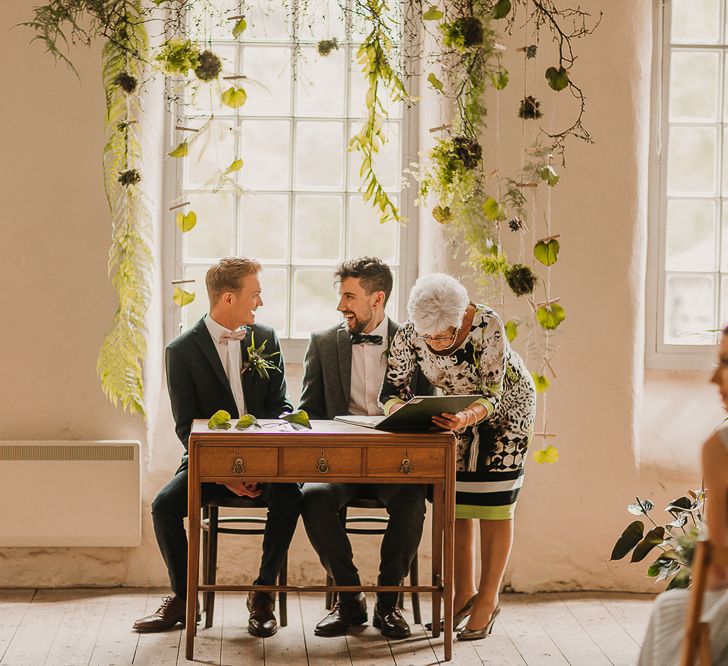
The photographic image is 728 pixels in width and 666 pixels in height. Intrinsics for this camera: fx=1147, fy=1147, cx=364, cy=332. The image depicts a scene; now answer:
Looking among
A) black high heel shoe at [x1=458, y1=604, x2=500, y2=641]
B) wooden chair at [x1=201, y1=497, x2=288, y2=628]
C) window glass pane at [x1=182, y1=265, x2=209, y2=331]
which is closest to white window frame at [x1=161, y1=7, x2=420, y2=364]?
window glass pane at [x1=182, y1=265, x2=209, y2=331]

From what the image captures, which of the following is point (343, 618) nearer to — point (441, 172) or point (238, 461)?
point (238, 461)

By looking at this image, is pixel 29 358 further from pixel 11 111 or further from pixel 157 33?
pixel 157 33

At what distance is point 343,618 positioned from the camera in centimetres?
423

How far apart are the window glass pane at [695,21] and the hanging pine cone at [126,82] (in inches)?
95.8

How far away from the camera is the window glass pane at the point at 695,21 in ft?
16.9

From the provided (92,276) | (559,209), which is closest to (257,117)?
(92,276)

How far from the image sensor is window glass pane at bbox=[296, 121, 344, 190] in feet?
17.1

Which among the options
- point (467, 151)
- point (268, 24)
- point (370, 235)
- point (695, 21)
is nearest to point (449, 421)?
point (467, 151)

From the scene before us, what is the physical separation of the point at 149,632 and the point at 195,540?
60 cm

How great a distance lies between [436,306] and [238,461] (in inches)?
34.0

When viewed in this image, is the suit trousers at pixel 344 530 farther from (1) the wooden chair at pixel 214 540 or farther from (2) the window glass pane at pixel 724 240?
(2) the window glass pane at pixel 724 240

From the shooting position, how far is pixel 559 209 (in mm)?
4824

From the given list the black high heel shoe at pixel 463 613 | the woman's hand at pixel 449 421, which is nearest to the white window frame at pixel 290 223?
the woman's hand at pixel 449 421

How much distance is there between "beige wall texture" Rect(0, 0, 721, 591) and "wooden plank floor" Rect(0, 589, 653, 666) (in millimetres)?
232
